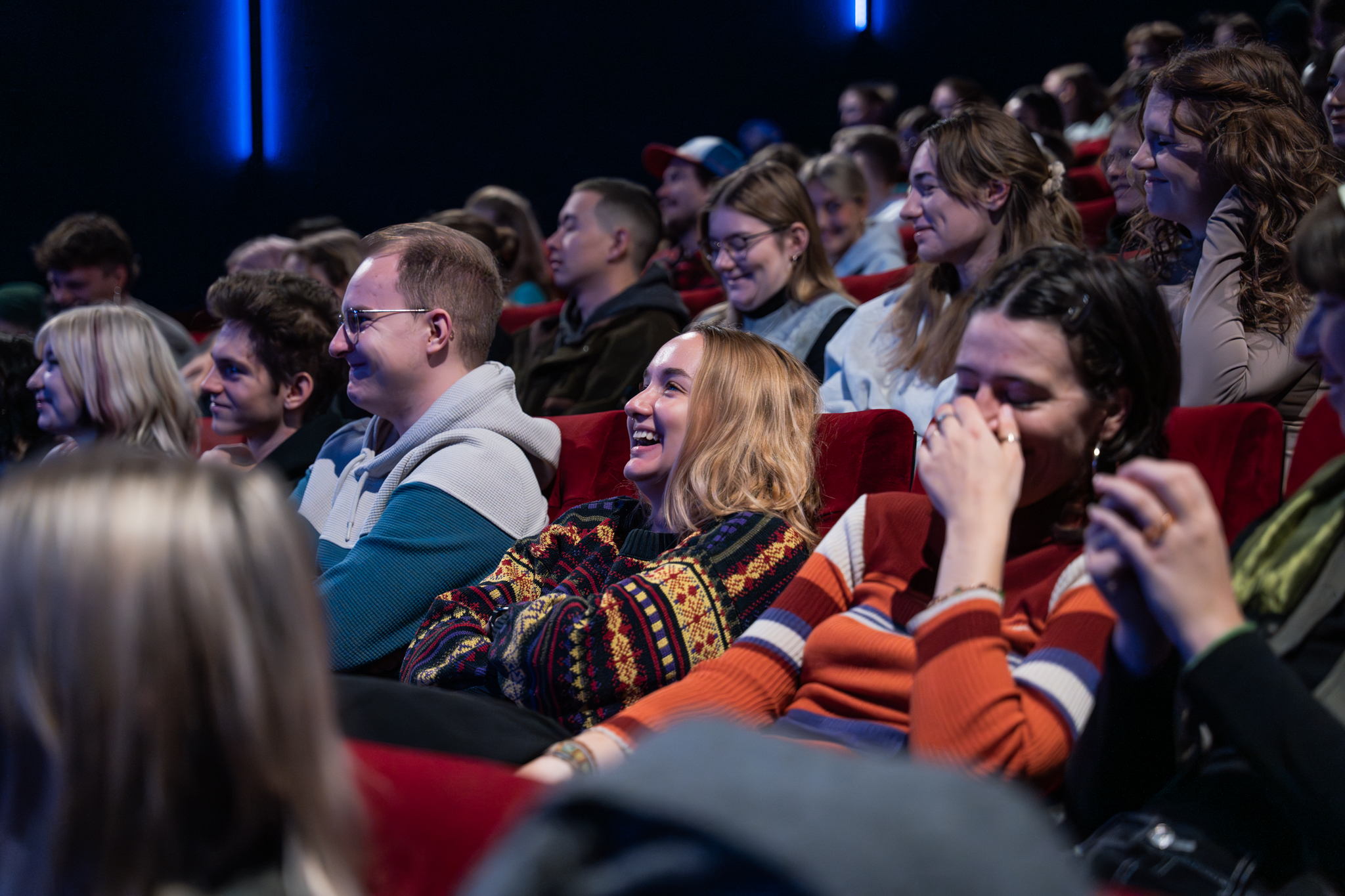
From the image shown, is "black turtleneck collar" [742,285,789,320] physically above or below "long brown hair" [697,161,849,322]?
below

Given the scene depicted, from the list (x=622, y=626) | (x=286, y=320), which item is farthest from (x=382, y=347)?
(x=622, y=626)

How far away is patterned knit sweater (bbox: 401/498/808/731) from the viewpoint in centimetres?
164

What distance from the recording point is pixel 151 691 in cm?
72

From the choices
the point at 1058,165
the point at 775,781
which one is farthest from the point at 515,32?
the point at 775,781

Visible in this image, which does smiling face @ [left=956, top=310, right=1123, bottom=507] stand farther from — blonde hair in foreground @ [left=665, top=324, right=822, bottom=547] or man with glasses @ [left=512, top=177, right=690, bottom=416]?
man with glasses @ [left=512, top=177, right=690, bottom=416]

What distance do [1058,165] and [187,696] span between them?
226cm

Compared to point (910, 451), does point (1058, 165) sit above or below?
above

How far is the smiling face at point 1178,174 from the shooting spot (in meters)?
2.09

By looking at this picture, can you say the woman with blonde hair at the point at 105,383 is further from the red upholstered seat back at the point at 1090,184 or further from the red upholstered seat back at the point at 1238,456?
the red upholstered seat back at the point at 1090,184

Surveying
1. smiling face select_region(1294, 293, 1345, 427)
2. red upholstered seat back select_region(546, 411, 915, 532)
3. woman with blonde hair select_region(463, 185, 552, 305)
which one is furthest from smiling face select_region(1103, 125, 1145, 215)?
woman with blonde hair select_region(463, 185, 552, 305)

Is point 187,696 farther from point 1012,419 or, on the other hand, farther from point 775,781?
point 1012,419

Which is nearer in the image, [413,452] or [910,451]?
[910,451]

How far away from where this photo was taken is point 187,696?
0.72 m

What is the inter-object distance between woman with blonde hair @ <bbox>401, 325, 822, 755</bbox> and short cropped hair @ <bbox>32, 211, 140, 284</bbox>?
308cm
